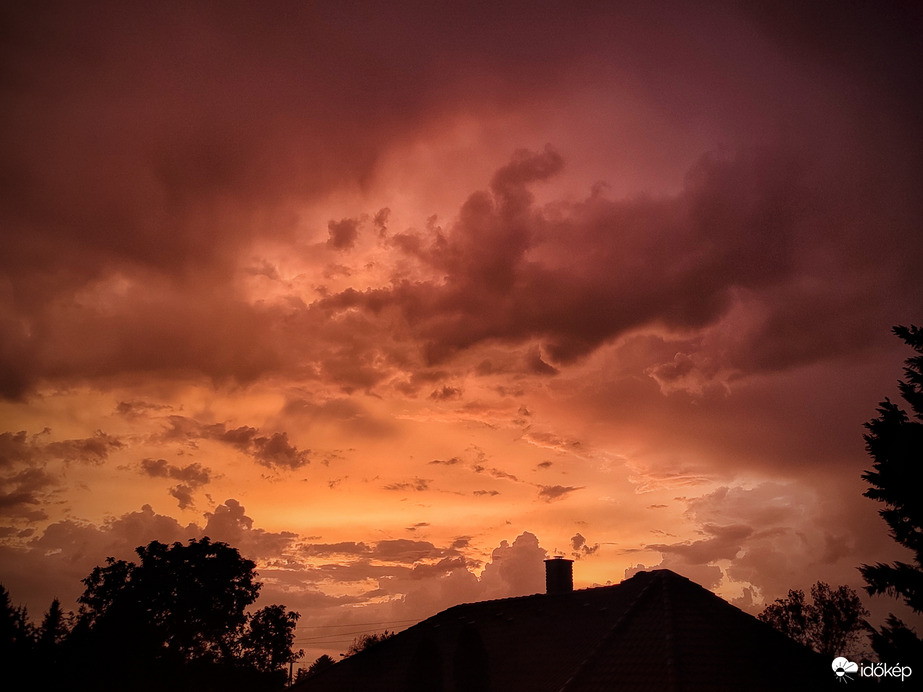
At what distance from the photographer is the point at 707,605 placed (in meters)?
28.5

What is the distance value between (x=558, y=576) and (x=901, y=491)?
18.4m

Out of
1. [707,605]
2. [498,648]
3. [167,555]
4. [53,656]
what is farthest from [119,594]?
[707,605]

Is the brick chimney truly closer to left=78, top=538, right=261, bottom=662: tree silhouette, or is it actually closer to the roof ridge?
the roof ridge

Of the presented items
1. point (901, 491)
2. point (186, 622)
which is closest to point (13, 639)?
point (186, 622)

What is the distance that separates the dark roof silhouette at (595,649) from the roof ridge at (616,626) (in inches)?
1.9

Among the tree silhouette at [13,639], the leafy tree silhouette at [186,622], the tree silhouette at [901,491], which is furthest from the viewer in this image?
the leafy tree silhouette at [186,622]

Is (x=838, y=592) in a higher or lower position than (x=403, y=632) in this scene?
higher

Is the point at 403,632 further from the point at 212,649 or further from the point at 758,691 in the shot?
the point at 212,649

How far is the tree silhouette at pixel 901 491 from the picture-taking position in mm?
23500

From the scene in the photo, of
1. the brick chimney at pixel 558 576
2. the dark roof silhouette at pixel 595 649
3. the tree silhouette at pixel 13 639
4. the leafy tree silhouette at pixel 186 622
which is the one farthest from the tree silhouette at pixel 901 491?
the leafy tree silhouette at pixel 186 622

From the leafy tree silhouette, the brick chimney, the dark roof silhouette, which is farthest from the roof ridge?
the leafy tree silhouette

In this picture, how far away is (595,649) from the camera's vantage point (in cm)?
2681

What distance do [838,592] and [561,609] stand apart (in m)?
39.2

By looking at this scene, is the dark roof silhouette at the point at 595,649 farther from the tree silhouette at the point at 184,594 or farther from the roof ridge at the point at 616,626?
the tree silhouette at the point at 184,594
